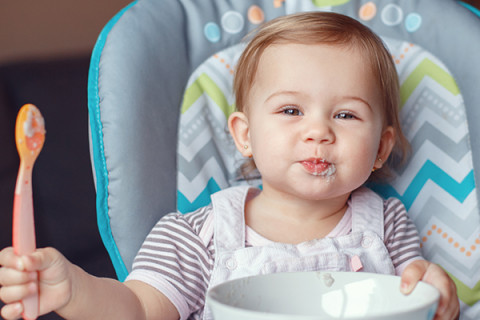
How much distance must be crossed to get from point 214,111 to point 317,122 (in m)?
0.27

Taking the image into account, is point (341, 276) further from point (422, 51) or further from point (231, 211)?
point (422, 51)

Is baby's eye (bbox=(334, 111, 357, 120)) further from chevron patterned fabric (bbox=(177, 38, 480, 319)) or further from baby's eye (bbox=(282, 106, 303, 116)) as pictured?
chevron patterned fabric (bbox=(177, 38, 480, 319))

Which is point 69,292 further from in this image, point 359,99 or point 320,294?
point 359,99

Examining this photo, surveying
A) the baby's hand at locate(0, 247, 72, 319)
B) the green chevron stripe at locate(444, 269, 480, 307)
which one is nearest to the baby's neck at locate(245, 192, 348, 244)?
the green chevron stripe at locate(444, 269, 480, 307)

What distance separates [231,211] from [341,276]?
11.8 inches

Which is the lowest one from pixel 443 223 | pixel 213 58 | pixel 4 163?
pixel 4 163

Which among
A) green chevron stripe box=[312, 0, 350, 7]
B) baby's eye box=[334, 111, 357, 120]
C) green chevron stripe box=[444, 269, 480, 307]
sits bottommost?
green chevron stripe box=[444, 269, 480, 307]

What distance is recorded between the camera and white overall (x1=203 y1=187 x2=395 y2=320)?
0.87 m

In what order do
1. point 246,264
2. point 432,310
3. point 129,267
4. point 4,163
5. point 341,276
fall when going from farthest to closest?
point 4,163, point 129,267, point 246,264, point 341,276, point 432,310

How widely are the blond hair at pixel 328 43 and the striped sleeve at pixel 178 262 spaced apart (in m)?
0.22

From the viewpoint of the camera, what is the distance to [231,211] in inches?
37.0

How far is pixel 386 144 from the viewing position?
101cm

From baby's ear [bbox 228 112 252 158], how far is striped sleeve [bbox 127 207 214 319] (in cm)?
13

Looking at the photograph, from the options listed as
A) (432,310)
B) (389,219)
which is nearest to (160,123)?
A: (389,219)
